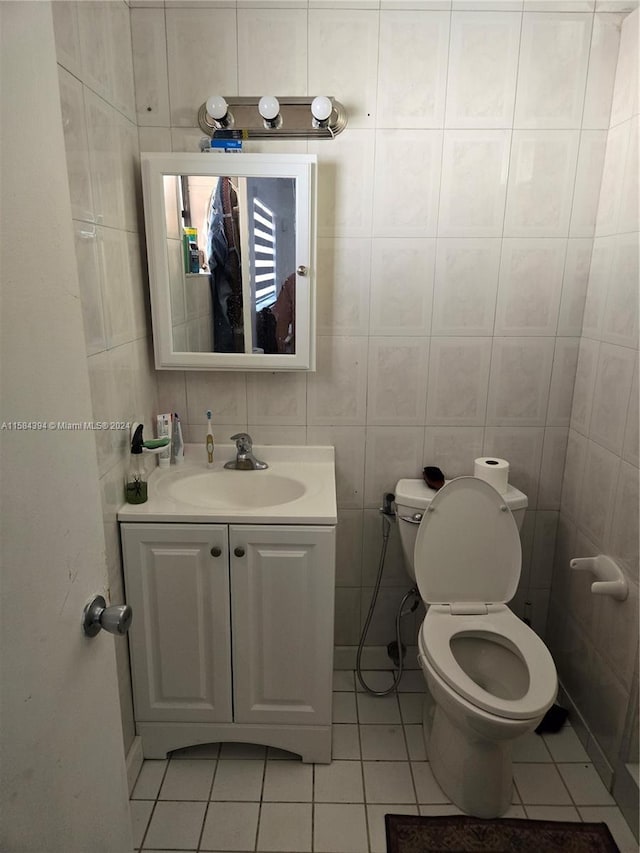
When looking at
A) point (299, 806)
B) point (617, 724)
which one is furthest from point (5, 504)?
point (617, 724)

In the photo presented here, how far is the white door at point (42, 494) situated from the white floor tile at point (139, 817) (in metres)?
0.80

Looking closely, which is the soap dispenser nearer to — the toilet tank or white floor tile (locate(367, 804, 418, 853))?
the toilet tank

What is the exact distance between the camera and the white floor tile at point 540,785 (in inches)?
63.3

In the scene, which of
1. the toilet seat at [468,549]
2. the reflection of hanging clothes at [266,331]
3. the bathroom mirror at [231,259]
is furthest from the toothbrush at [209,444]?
the toilet seat at [468,549]

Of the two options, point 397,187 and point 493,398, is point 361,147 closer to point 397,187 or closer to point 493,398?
point 397,187

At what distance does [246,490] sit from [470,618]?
2.75 ft

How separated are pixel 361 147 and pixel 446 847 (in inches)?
80.8

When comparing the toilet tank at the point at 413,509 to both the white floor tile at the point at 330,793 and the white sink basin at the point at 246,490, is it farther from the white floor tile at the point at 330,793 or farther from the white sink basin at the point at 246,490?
the white floor tile at the point at 330,793

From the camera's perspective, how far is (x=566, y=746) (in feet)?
5.92

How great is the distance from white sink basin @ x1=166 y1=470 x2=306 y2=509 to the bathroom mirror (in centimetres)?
37

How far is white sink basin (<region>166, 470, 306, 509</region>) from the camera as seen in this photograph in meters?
1.82

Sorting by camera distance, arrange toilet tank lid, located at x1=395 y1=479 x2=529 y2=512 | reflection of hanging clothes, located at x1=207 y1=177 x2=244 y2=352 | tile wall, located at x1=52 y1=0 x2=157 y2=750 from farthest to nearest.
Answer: toilet tank lid, located at x1=395 y1=479 x2=529 y2=512
reflection of hanging clothes, located at x1=207 y1=177 x2=244 y2=352
tile wall, located at x1=52 y1=0 x2=157 y2=750

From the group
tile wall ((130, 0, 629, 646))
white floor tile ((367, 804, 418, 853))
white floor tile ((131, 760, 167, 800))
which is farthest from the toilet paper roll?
white floor tile ((131, 760, 167, 800))

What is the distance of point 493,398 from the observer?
6.38ft
